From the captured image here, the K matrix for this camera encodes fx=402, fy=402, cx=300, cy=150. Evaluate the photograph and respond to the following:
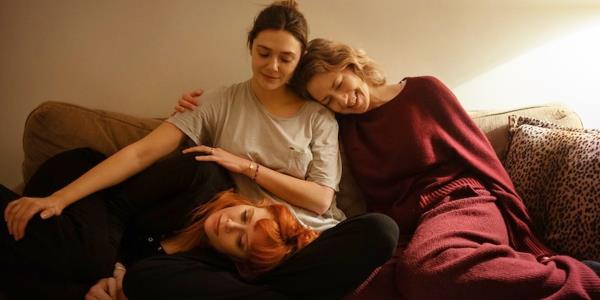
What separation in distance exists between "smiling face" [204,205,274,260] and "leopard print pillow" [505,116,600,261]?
0.92 m

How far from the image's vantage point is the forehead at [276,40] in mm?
1252

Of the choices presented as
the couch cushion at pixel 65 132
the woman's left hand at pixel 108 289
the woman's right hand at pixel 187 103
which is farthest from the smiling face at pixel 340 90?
the woman's left hand at pixel 108 289

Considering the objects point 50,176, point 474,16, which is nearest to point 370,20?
point 474,16

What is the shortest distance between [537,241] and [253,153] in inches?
37.6

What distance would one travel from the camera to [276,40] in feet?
4.10

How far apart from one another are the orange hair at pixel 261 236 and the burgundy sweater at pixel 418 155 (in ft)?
1.14

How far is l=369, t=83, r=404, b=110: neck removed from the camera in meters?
1.48

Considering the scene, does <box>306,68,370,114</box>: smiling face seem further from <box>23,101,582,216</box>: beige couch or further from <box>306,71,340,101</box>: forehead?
<box>23,101,582,216</box>: beige couch

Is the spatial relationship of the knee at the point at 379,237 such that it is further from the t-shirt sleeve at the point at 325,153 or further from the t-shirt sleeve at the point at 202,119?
the t-shirt sleeve at the point at 202,119

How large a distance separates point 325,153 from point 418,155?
32 cm

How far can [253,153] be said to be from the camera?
134 cm

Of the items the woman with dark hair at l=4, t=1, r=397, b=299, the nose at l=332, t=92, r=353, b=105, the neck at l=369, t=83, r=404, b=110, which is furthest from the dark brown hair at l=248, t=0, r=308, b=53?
the neck at l=369, t=83, r=404, b=110

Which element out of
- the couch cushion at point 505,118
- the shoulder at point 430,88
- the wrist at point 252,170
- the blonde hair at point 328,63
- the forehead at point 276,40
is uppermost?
the forehead at point 276,40

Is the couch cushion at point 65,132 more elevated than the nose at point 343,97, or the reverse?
the nose at point 343,97
